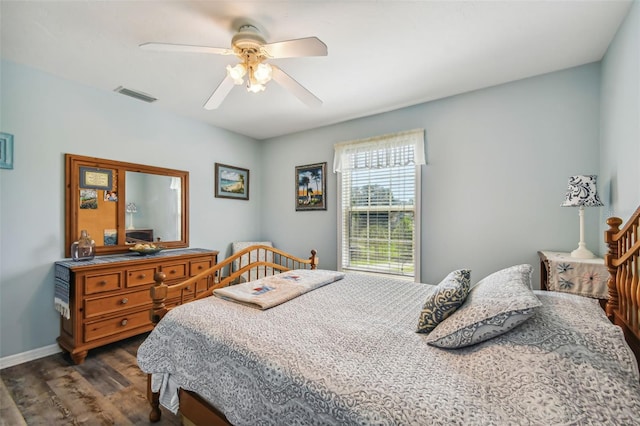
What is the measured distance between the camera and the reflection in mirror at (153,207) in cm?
306

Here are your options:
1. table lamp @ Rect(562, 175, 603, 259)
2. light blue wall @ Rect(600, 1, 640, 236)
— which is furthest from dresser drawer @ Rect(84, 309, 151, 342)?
light blue wall @ Rect(600, 1, 640, 236)

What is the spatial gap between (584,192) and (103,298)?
405cm

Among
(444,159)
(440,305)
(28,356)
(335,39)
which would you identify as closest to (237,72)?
(335,39)

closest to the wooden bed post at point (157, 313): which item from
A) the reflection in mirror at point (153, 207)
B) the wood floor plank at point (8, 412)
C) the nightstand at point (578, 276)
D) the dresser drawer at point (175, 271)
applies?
the wood floor plank at point (8, 412)

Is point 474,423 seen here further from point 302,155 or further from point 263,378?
point 302,155

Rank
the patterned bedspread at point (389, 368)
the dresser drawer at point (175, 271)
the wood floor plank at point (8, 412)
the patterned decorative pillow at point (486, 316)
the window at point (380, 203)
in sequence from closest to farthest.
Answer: the patterned bedspread at point (389, 368) → the patterned decorative pillow at point (486, 316) → the wood floor plank at point (8, 412) → the dresser drawer at point (175, 271) → the window at point (380, 203)

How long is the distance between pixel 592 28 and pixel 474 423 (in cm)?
265

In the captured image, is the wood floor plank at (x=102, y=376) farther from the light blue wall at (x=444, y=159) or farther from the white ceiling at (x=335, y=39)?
the white ceiling at (x=335, y=39)

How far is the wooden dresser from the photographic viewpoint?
234cm

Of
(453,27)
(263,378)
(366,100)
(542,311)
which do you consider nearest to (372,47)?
(453,27)

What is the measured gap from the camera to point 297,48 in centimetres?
163

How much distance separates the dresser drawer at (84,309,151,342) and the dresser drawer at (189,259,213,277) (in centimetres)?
57

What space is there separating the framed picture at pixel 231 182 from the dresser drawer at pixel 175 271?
1.23 m

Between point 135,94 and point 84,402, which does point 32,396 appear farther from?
point 135,94
